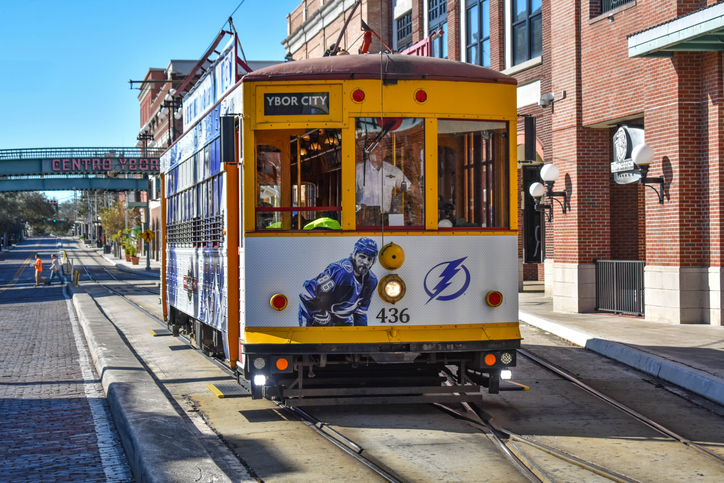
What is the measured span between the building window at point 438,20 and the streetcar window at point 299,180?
Result: 19450 millimetres

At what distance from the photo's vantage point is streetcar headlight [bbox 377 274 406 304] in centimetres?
709

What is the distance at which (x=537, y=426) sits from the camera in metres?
7.24

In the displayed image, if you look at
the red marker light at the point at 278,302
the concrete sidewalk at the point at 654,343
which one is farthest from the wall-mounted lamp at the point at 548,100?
the red marker light at the point at 278,302

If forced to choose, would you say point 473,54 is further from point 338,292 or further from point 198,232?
Answer: point 338,292

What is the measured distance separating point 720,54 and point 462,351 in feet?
31.0

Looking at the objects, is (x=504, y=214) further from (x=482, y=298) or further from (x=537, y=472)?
(x=537, y=472)

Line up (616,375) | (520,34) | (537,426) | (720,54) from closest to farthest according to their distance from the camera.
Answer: (537,426) < (616,375) < (720,54) < (520,34)

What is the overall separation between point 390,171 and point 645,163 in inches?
348

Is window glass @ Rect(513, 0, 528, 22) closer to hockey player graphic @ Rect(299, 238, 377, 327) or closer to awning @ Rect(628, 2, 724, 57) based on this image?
awning @ Rect(628, 2, 724, 57)

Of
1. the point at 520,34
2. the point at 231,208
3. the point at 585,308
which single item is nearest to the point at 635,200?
the point at 585,308

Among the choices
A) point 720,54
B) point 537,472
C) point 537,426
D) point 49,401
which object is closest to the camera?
point 537,472

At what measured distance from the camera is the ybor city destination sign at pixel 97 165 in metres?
53.9

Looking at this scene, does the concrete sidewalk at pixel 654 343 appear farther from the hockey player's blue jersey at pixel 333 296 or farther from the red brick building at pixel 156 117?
the red brick building at pixel 156 117

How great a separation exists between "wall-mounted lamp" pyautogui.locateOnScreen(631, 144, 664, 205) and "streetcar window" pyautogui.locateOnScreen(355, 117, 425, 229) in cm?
850
